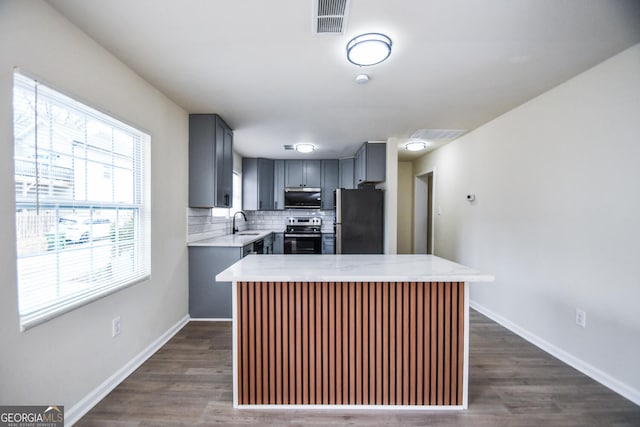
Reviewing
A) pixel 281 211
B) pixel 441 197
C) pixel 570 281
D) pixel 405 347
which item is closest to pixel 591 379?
pixel 570 281

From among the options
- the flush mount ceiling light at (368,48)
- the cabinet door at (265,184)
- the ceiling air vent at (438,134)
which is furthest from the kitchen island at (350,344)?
the cabinet door at (265,184)

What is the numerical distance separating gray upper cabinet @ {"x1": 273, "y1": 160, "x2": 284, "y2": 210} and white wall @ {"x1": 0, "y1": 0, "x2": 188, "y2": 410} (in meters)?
2.69

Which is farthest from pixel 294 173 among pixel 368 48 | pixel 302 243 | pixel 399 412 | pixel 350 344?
pixel 399 412

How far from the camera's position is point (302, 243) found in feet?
16.2

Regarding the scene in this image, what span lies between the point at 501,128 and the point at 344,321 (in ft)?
9.26

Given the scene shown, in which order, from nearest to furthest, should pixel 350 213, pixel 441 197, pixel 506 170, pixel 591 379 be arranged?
pixel 591 379 < pixel 506 170 < pixel 350 213 < pixel 441 197

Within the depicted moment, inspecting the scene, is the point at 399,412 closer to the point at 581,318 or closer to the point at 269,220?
the point at 581,318

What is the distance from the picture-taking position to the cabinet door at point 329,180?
534 centimetres

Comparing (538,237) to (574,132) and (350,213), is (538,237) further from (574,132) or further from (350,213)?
(350,213)

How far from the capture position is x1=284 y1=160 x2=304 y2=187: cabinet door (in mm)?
5367

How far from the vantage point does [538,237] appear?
2514 millimetres

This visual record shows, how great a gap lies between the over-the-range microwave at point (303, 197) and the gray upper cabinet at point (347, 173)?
1.68ft

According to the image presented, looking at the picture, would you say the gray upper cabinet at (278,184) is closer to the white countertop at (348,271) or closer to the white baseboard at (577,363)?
the white countertop at (348,271)

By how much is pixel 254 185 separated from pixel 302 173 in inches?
38.6
